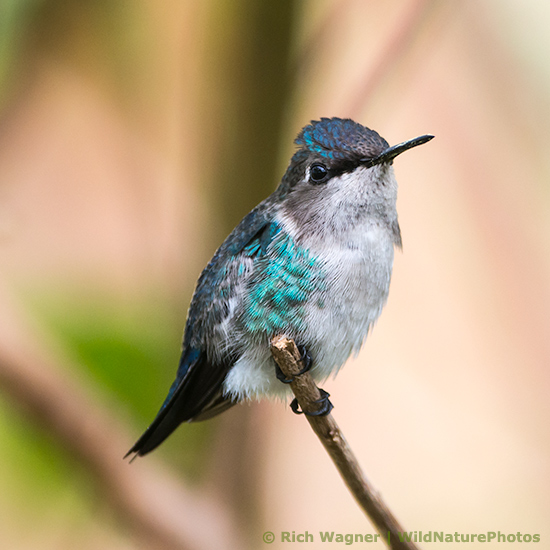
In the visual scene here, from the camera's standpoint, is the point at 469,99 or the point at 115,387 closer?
the point at 115,387

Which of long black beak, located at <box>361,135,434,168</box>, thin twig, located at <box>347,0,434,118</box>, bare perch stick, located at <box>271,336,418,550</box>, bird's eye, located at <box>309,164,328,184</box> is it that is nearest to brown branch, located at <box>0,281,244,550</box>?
bare perch stick, located at <box>271,336,418,550</box>

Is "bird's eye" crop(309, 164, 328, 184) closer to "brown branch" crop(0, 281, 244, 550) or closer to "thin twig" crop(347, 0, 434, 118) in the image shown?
"thin twig" crop(347, 0, 434, 118)

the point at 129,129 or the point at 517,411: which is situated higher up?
the point at 129,129

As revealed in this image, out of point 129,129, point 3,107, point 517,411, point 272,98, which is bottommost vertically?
point 517,411

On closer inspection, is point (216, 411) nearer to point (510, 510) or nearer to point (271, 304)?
point (271, 304)

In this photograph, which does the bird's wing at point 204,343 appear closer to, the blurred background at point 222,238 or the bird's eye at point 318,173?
Answer: the bird's eye at point 318,173

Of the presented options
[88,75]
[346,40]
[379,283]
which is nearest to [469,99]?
[346,40]
